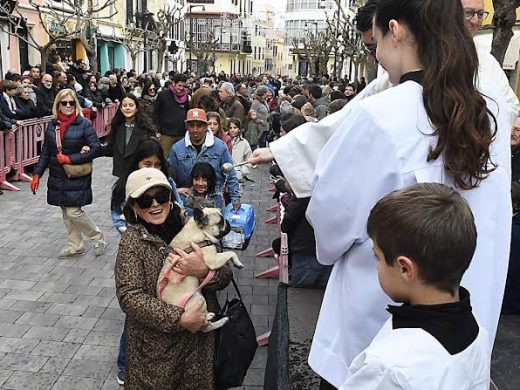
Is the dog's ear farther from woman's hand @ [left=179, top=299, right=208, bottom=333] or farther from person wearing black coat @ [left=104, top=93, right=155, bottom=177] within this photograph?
person wearing black coat @ [left=104, top=93, right=155, bottom=177]

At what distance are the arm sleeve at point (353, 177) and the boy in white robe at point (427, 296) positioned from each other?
0.66ft

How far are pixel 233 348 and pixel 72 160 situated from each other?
3.78 meters

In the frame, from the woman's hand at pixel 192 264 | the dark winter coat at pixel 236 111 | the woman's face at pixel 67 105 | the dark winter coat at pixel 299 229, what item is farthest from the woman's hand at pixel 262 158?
the dark winter coat at pixel 236 111

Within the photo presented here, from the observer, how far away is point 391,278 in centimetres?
144

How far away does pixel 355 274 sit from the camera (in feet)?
5.75

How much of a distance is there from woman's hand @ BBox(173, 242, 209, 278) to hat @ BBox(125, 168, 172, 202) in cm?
33

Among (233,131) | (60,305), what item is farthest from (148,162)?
(233,131)

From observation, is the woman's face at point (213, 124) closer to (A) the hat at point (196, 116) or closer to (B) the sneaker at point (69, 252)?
(A) the hat at point (196, 116)

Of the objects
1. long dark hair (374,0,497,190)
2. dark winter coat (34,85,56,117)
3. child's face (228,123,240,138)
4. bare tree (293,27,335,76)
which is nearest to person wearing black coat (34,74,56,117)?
dark winter coat (34,85,56,117)

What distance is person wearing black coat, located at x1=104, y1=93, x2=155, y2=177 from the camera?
603 cm

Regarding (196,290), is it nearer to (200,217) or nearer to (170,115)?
(200,217)

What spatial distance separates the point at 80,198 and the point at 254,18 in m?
99.9

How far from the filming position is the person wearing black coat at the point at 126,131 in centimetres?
603

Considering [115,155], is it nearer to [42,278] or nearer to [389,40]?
[42,278]
